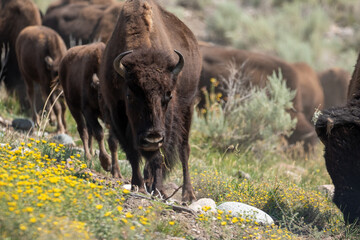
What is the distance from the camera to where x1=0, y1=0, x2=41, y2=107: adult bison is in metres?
11.5

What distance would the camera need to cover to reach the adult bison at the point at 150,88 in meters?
5.19

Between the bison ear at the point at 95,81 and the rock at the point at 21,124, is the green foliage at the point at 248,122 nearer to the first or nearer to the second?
the rock at the point at 21,124

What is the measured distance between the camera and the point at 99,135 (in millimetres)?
7012

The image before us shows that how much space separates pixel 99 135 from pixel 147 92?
6.59 ft

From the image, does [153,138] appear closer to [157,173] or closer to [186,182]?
[157,173]

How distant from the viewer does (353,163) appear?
19.5 feet

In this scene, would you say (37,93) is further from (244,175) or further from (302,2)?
(302,2)

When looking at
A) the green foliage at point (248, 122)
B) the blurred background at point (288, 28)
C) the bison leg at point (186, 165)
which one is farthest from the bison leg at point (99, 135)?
the blurred background at point (288, 28)

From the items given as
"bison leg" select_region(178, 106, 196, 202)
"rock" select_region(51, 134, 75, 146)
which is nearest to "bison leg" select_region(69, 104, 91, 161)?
"rock" select_region(51, 134, 75, 146)

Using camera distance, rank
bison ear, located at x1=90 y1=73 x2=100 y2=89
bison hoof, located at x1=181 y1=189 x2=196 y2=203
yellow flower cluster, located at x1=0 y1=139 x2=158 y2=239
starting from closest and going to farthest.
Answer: yellow flower cluster, located at x1=0 y1=139 x2=158 y2=239 → bison hoof, located at x1=181 y1=189 x2=196 y2=203 → bison ear, located at x1=90 y1=73 x2=100 y2=89

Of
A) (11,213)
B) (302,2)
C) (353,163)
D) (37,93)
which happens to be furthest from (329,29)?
(11,213)

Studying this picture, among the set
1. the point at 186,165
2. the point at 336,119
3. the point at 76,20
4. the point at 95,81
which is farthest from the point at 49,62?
the point at 336,119

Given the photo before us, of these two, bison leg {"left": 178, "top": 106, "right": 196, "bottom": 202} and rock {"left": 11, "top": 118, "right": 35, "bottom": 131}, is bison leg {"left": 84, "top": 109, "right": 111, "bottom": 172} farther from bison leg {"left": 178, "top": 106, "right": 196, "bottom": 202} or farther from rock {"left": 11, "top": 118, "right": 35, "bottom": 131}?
rock {"left": 11, "top": 118, "right": 35, "bottom": 131}

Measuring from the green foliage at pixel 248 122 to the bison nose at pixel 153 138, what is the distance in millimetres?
4874
